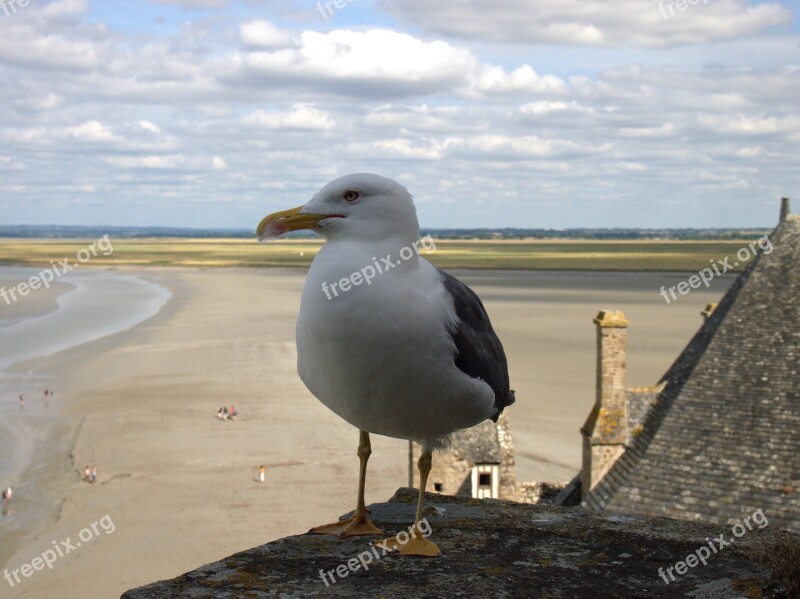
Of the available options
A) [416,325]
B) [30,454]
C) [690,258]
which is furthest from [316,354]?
[690,258]

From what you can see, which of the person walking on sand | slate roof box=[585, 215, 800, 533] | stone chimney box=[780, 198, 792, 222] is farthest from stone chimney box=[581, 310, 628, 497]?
the person walking on sand

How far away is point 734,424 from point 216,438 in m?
28.9

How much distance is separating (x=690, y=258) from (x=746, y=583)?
7767 inches

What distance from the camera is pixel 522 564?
16.3 ft

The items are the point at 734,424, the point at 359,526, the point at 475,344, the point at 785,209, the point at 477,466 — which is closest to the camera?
the point at 475,344

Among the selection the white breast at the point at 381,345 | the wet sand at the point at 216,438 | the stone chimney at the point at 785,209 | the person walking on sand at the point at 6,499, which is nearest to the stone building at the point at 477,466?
the wet sand at the point at 216,438

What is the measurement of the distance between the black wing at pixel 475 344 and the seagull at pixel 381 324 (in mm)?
15

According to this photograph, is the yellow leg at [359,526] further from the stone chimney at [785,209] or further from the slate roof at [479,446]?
the stone chimney at [785,209]

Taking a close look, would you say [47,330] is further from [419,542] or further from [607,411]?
[419,542]

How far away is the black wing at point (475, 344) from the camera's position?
526 centimetres

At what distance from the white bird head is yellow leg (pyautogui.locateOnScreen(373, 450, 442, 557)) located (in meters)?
1.51

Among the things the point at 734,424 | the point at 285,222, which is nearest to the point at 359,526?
the point at 285,222

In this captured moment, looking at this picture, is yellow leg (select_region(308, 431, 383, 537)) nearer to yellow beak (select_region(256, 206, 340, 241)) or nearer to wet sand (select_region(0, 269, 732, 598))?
yellow beak (select_region(256, 206, 340, 241))

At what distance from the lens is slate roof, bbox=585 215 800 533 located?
683 inches
